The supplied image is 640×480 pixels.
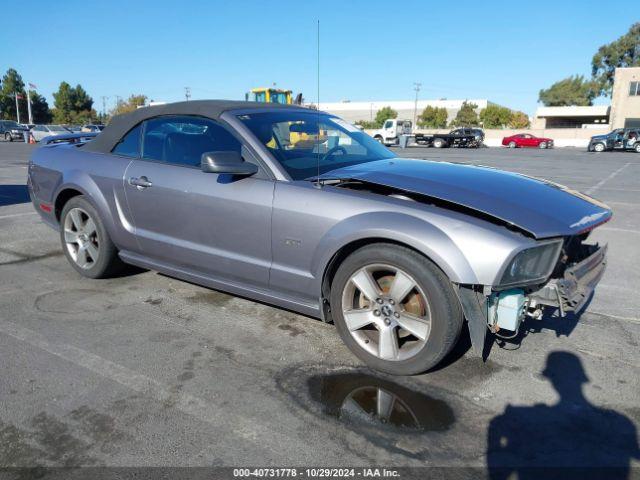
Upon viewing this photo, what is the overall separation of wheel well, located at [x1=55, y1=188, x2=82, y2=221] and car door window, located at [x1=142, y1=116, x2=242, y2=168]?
38.8 inches

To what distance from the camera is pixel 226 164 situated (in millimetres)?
3244

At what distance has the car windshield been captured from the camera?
11.5 ft

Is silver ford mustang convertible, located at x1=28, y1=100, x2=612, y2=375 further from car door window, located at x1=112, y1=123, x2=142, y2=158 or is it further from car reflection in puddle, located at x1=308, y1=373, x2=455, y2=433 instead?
car reflection in puddle, located at x1=308, y1=373, x2=455, y2=433

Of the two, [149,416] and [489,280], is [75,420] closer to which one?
[149,416]

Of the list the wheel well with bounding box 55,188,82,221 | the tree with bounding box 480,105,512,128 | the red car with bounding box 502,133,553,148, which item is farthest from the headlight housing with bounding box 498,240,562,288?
the tree with bounding box 480,105,512,128

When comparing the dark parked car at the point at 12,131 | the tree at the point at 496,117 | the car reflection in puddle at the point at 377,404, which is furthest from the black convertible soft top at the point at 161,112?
the tree at the point at 496,117

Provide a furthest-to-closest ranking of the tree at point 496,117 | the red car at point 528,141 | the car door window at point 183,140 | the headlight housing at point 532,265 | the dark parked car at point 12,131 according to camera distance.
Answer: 1. the tree at point 496,117
2. the red car at point 528,141
3. the dark parked car at point 12,131
4. the car door window at point 183,140
5. the headlight housing at point 532,265

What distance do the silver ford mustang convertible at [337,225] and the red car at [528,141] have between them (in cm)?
4580

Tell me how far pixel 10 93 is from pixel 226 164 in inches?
3763

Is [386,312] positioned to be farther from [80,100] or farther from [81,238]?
[80,100]

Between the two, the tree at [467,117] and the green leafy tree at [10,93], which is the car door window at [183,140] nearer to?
the tree at [467,117]

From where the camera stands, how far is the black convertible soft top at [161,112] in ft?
12.5

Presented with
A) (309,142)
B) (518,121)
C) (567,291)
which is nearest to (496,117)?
(518,121)

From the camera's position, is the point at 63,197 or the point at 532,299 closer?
the point at 532,299
